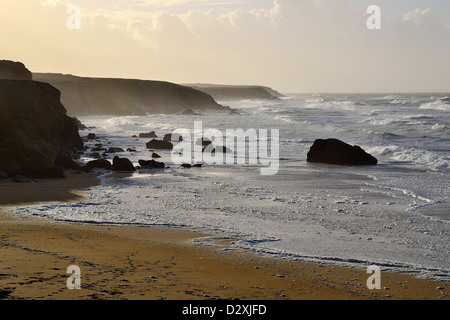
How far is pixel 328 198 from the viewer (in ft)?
59.9

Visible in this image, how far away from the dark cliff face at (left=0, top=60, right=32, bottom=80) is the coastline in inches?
841

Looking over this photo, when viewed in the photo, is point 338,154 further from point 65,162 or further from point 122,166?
point 65,162

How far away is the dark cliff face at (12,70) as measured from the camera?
31.8 metres


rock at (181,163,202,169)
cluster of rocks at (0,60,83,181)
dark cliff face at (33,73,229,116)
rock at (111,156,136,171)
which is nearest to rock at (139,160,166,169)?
rock at (181,163,202,169)

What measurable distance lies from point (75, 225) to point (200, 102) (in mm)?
114983

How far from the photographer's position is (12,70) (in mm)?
32344

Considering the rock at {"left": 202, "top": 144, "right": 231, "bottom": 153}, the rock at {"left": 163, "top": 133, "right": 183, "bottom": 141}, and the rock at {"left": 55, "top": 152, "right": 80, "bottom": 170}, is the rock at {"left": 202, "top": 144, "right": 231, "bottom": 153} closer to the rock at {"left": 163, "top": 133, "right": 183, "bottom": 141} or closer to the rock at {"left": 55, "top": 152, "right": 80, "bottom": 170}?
the rock at {"left": 163, "top": 133, "right": 183, "bottom": 141}

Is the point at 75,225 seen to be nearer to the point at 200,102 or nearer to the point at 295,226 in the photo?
the point at 295,226

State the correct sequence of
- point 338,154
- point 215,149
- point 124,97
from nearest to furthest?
point 338,154 < point 215,149 < point 124,97

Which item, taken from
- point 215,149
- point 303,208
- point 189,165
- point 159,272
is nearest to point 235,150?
point 215,149

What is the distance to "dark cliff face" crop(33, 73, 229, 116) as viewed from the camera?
4291 inches

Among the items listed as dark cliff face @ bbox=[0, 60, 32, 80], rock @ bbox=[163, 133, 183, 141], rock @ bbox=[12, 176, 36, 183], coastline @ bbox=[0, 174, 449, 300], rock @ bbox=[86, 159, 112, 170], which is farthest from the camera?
rock @ bbox=[163, 133, 183, 141]

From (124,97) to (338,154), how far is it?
95.3 m

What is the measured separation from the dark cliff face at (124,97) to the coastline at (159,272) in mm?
94776
